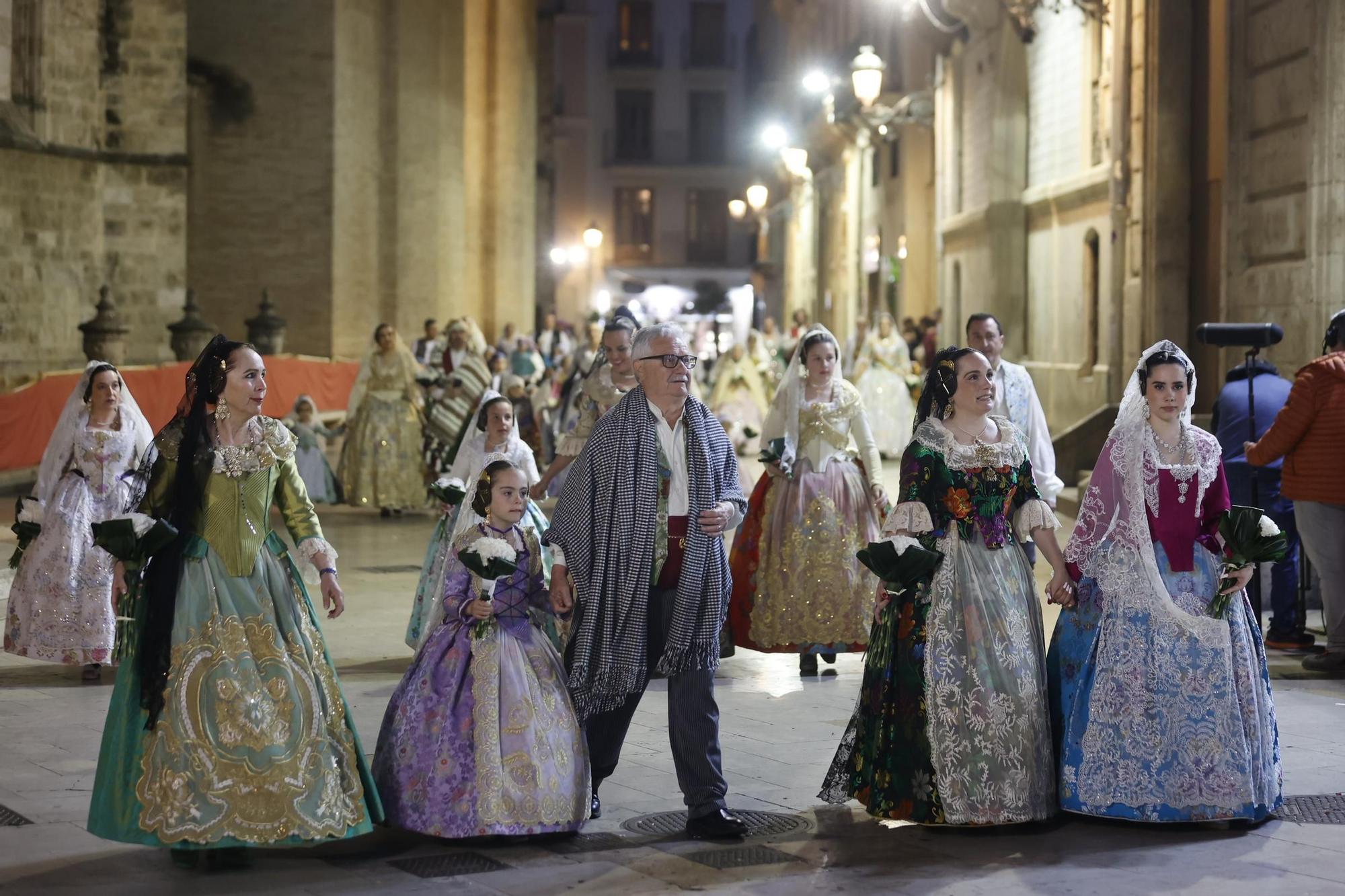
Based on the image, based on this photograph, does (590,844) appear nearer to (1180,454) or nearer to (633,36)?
(1180,454)

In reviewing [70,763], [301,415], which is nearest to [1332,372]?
[70,763]

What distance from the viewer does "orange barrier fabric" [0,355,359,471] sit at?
623 inches

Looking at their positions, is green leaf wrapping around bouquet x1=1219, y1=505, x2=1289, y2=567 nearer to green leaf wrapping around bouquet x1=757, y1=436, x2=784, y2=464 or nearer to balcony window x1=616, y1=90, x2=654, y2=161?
green leaf wrapping around bouquet x1=757, y1=436, x2=784, y2=464

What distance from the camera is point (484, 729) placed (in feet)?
20.8

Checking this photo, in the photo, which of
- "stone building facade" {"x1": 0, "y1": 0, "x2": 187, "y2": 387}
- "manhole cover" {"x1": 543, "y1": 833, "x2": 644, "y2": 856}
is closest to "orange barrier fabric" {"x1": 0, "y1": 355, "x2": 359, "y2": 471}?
"stone building facade" {"x1": 0, "y1": 0, "x2": 187, "y2": 387}

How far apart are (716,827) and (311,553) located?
5.44ft

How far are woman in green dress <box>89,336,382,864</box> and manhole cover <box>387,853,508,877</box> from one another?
183 millimetres

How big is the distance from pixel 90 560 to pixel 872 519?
13.2 feet

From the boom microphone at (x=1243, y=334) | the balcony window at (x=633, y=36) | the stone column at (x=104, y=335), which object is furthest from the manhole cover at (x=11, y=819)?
the balcony window at (x=633, y=36)

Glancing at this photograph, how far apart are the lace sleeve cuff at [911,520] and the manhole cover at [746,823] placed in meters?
1.08

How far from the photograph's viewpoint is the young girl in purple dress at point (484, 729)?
6309 millimetres

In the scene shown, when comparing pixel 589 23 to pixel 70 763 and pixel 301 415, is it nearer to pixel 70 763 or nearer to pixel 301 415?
pixel 301 415

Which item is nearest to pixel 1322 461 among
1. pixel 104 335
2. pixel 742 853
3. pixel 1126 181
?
pixel 742 853

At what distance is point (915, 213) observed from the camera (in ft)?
114
